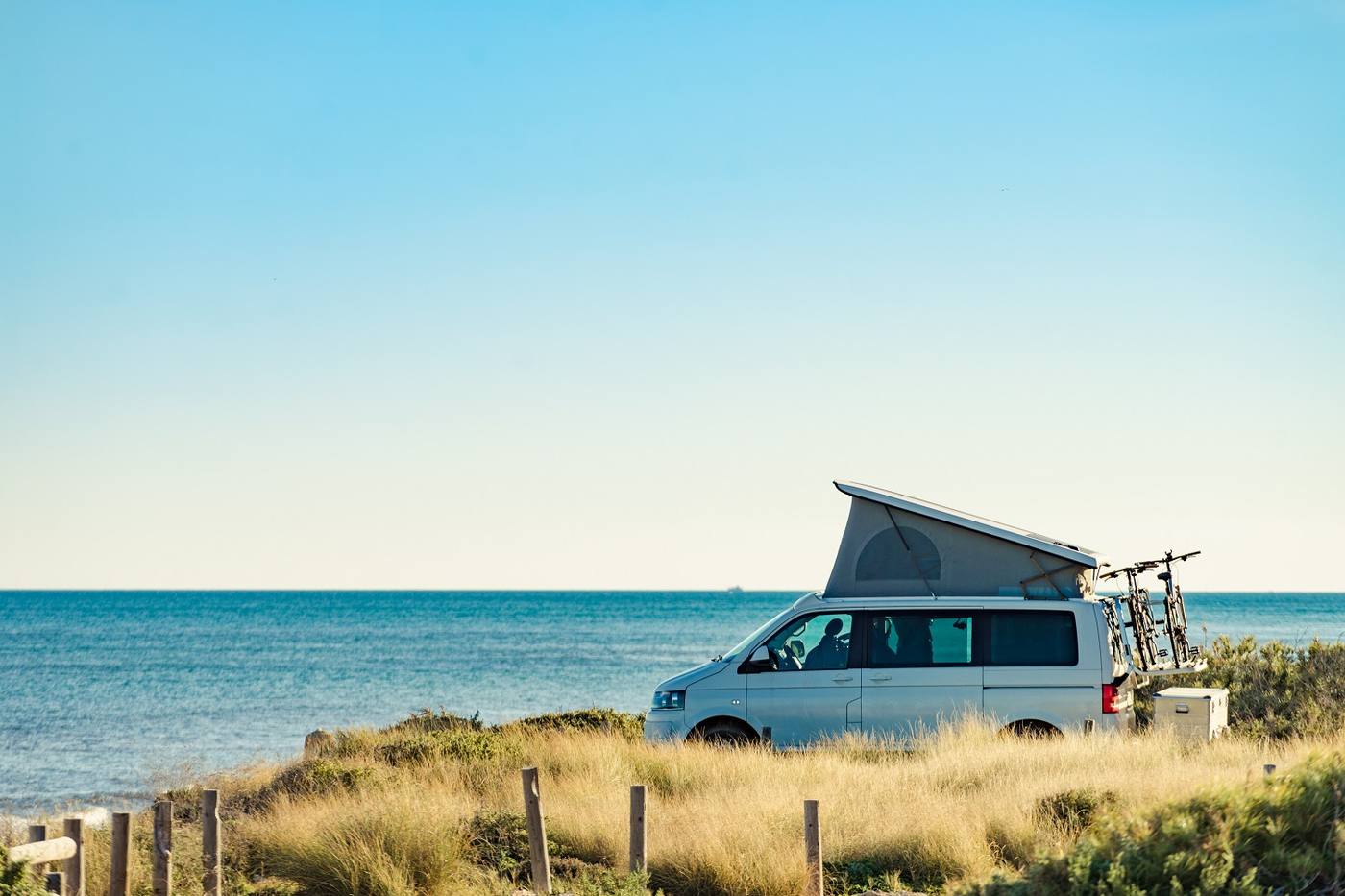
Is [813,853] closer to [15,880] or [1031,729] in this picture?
[15,880]

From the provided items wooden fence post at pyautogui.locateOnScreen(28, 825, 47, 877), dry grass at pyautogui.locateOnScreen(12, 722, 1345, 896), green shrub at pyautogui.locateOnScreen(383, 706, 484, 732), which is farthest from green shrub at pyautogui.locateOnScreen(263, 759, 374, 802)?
green shrub at pyautogui.locateOnScreen(383, 706, 484, 732)

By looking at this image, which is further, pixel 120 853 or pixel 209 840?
pixel 209 840

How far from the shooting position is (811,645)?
1289cm

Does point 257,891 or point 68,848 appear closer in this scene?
point 68,848

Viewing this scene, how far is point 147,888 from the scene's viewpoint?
8758 millimetres

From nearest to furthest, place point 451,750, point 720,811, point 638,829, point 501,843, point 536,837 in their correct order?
1. point 536,837
2. point 638,829
3. point 720,811
4. point 501,843
5. point 451,750

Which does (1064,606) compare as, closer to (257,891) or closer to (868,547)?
(868,547)

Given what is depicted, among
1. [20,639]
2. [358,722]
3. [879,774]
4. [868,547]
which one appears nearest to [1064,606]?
[868,547]

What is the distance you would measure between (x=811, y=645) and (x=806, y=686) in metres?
0.40

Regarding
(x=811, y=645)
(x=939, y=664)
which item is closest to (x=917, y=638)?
(x=939, y=664)

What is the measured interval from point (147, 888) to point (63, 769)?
17.5 meters

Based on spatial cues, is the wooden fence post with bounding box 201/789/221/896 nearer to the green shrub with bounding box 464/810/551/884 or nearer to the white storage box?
the green shrub with bounding box 464/810/551/884

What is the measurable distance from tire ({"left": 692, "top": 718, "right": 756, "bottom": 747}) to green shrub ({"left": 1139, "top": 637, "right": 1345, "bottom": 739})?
5.22 meters

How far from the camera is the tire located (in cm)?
1275
